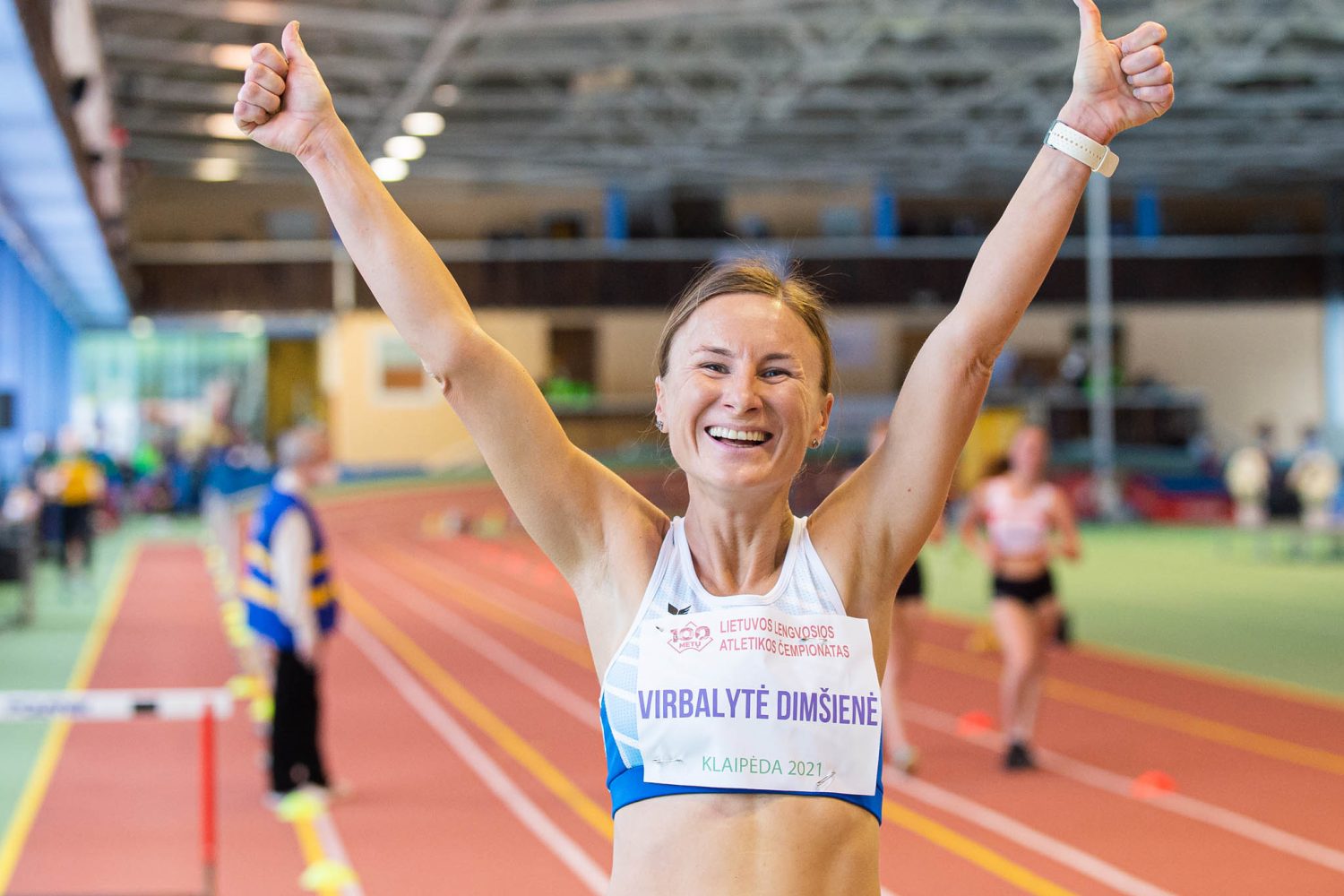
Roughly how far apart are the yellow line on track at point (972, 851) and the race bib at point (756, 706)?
424cm

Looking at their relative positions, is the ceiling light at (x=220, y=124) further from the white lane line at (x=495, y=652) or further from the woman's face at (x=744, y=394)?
the woman's face at (x=744, y=394)

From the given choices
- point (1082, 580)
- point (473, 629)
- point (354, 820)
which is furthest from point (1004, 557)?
point (1082, 580)

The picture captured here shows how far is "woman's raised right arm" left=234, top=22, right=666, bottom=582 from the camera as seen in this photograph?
1864 millimetres

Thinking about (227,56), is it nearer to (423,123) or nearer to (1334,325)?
(423,123)

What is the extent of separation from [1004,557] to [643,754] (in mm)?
6828

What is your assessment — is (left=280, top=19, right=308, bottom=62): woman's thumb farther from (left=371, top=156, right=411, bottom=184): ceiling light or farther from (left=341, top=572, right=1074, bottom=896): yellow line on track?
(left=371, top=156, right=411, bottom=184): ceiling light

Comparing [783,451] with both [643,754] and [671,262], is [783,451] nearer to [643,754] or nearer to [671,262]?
[643,754]

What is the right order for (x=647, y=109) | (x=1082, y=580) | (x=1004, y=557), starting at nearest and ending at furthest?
(x=1004, y=557)
(x=1082, y=580)
(x=647, y=109)

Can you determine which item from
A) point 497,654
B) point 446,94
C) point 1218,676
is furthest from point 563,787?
point 446,94

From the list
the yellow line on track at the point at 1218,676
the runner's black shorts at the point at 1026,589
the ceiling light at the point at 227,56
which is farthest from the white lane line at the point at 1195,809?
the ceiling light at the point at 227,56

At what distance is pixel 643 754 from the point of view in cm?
185

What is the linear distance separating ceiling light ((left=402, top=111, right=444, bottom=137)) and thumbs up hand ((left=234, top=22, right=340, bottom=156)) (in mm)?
25260

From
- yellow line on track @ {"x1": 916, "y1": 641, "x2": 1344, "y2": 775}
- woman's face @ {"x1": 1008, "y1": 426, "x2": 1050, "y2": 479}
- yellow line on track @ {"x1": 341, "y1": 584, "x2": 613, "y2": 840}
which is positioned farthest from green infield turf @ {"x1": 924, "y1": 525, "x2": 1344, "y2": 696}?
yellow line on track @ {"x1": 341, "y1": 584, "x2": 613, "y2": 840}

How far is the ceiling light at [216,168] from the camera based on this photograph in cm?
3103
